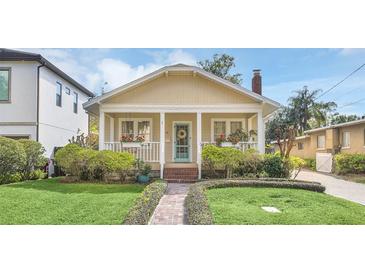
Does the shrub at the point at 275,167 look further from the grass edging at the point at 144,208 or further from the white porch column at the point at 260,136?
the grass edging at the point at 144,208

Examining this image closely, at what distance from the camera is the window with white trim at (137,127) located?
48.2ft

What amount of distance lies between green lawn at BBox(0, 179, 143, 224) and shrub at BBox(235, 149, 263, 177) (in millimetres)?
4063

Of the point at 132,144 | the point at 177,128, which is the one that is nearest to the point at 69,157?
the point at 132,144

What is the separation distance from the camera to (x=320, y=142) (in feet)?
70.3

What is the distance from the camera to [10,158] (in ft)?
36.7

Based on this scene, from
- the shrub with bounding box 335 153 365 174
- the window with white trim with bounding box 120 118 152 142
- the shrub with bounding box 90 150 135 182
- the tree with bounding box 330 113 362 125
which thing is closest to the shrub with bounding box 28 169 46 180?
the shrub with bounding box 90 150 135 182

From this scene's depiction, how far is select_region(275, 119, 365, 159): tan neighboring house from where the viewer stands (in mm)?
17234

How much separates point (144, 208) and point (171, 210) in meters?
0.79

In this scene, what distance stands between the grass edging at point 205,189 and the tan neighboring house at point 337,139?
598cm

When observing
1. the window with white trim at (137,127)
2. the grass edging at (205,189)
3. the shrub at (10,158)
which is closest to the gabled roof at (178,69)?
the window with white trim at (137,127)

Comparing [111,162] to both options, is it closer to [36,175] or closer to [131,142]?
[131,142]

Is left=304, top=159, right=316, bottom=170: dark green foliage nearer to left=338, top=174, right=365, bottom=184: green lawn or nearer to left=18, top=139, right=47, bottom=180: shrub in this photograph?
left=338, top=174, right=365, bottom=184: green lawn
